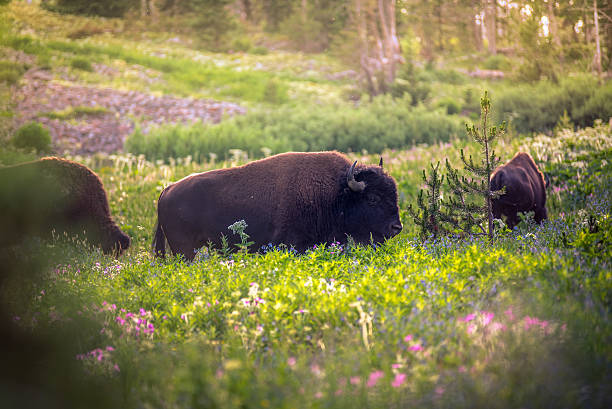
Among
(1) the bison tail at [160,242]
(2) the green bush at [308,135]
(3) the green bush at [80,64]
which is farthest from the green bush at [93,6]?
(1) the bison tail at [160,242]

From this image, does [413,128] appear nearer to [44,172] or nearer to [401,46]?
[44,172]

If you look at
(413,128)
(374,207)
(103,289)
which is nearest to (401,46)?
(413,128)

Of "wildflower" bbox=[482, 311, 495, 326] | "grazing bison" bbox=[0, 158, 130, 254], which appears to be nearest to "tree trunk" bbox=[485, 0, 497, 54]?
"grazing bison" bbox=[0, 158, 130, 254]

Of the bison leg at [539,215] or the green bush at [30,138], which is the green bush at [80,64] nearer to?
the green bush at [30,138]

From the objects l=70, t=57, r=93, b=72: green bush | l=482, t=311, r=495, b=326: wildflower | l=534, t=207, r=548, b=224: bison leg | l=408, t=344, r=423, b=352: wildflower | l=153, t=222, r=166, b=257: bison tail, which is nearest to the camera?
l=408, t=344, r=423, b=352: wildflower

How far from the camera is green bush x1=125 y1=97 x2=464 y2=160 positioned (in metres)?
18.7

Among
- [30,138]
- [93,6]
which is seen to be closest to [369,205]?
[30,138]

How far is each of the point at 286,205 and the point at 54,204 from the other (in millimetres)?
4263

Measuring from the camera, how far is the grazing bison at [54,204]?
804 centimetres

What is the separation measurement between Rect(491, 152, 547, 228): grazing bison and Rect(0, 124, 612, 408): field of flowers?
6.50ft

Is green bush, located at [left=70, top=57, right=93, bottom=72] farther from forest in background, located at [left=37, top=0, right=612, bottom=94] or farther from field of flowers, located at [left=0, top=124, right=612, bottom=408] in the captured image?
field of flowers, located at [left=0, top=124, right=612, bottom=408]

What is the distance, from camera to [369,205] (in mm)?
7527

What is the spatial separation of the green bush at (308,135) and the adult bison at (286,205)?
996cm

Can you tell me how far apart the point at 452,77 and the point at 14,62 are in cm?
3126
